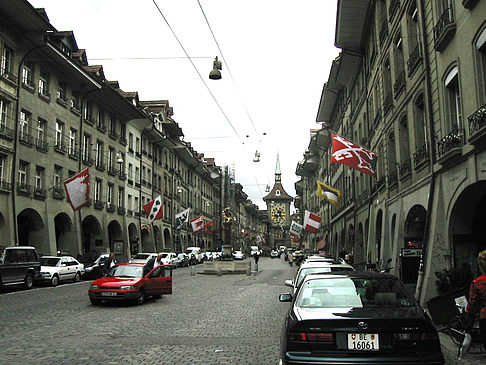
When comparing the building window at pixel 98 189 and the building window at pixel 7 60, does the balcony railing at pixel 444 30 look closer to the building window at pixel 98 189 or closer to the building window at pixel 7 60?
the building window at pixel 7 60

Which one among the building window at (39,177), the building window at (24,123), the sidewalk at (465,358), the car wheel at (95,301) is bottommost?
the sidewalk at (465,358)

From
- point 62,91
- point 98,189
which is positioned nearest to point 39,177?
point 62,91

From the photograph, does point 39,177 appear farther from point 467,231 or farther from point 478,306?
point 478,306

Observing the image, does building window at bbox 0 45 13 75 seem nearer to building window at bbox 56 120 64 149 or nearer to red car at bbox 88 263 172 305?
building window at bbox 56 120 64 149

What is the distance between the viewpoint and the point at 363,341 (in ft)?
17.8

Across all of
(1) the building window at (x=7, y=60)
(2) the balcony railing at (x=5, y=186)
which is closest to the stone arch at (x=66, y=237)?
(2) the balcony railing at (x=5, y=186)

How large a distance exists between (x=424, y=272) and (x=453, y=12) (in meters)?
7.74

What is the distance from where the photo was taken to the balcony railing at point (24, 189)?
95.4 feet

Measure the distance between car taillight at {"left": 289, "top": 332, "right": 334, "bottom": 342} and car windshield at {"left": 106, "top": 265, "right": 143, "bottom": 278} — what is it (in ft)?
41.6

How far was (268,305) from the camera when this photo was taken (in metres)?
16.6

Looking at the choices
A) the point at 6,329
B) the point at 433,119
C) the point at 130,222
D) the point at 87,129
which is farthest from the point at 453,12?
the point at 130,222

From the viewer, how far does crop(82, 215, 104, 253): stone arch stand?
39906 mm

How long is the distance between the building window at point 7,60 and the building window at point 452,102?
2350 centimetres

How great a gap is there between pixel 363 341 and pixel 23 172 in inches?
1134
